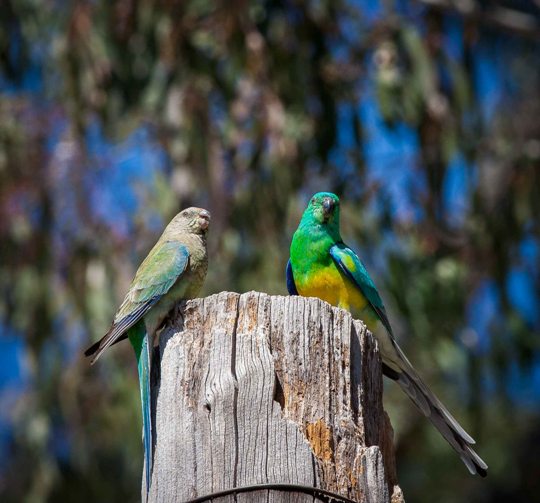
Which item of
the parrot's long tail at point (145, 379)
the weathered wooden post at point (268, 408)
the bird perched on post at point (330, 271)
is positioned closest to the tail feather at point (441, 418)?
the bird perched on post at point (330, 271)

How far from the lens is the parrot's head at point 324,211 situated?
501 cm

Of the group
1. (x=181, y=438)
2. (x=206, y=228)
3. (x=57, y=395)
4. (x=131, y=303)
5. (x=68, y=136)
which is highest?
(x=68, y=136)

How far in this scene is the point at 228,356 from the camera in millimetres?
3172

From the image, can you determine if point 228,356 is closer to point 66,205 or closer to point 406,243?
point 406,243

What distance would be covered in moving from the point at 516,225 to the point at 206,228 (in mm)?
4610

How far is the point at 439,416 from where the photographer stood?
400 centimetres

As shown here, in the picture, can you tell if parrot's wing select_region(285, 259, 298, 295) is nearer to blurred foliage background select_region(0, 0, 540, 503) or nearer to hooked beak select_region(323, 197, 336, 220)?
hooked beak select_region(323, 197, 336, 220)

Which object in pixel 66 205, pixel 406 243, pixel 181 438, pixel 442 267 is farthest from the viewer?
pixel 66 205

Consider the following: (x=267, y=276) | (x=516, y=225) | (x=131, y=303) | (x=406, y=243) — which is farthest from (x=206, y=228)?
(x=516, y=225)

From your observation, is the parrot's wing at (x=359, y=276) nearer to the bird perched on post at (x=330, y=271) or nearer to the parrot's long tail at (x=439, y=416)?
the bird perched on post at (x=330, y=271)

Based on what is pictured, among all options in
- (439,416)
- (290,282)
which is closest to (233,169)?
(290,282)

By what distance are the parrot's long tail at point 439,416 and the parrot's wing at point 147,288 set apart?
39.6 inches

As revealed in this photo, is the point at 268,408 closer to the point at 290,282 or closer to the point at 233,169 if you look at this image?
the point at 290,282

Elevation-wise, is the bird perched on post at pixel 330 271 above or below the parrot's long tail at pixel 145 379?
above
